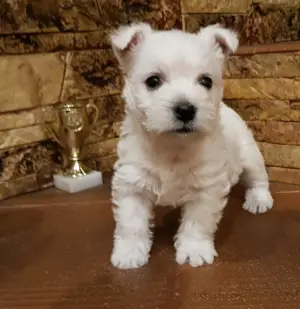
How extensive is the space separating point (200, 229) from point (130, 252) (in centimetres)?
21

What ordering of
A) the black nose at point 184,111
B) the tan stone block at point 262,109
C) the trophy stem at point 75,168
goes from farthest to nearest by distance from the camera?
the trophy stem at point 75,168 < the tan stone block at point 262,109 < the black nose at point 184,111

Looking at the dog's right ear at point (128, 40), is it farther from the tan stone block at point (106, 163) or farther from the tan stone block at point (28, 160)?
the tan stone block at point (106, 163)

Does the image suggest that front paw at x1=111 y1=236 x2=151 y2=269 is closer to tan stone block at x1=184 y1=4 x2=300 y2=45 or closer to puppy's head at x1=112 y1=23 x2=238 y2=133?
puppy's head at x1=112 y1=23 x2=238 y2=133

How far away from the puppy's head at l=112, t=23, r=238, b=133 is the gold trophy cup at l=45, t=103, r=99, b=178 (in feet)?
2.42

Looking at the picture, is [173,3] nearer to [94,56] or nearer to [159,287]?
[94,56]

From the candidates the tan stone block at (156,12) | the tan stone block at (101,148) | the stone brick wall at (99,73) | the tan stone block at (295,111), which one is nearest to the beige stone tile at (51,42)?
the stone brick wall at (99,73)

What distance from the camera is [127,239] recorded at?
1.46 m

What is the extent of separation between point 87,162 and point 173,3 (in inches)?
34.3

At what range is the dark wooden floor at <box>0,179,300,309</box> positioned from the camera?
1.25 metres

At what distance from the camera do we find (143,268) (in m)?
1.41

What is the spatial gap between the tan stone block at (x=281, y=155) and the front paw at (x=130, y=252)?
2.95 ft

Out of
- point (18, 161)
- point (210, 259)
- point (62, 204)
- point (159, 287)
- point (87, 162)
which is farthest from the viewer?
point (87, 162)

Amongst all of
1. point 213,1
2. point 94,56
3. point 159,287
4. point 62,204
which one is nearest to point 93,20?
point 94,56

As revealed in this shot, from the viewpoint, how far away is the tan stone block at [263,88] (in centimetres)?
200
